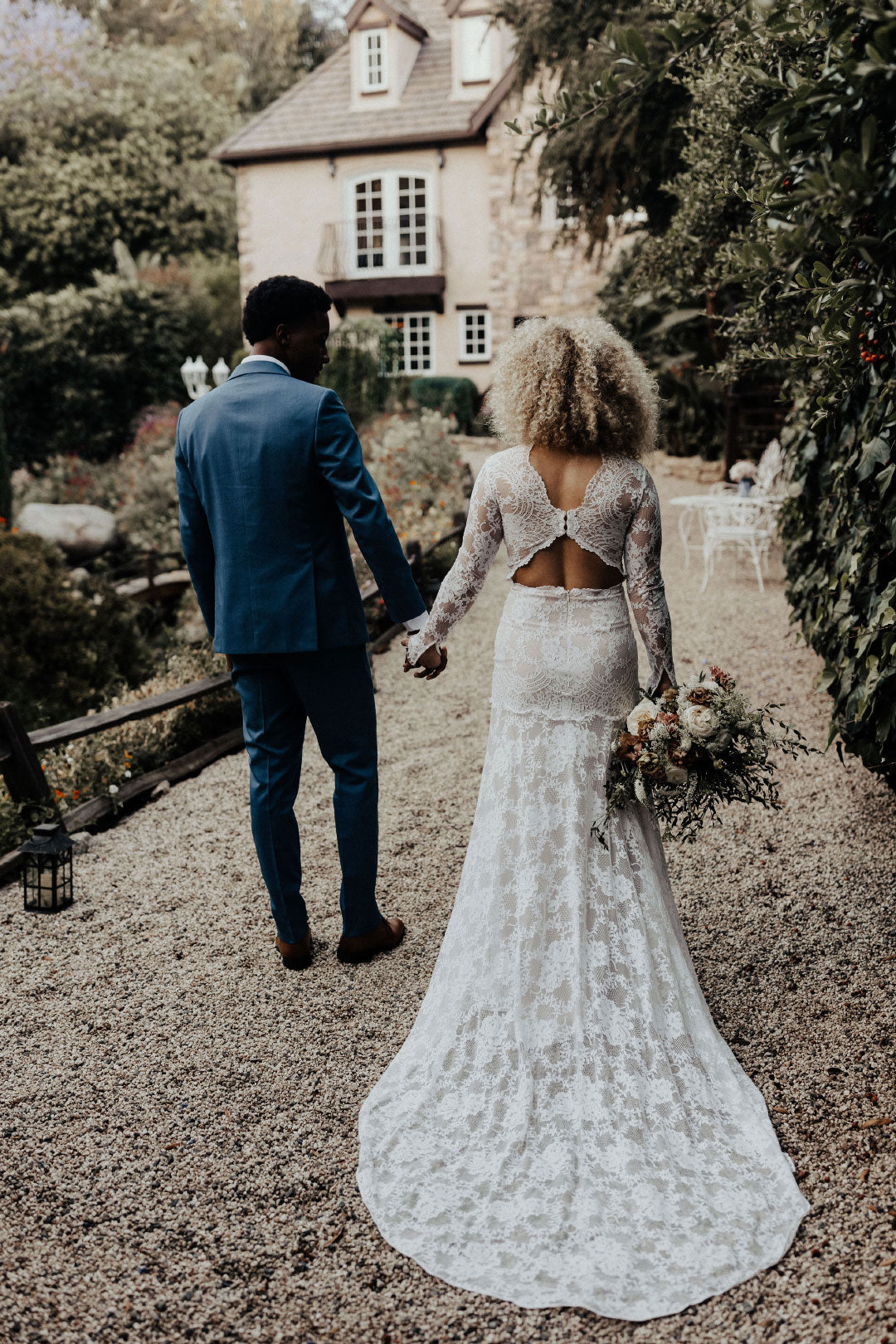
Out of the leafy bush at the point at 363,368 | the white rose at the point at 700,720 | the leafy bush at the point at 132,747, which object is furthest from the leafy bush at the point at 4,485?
the white rose at the point at 700,720

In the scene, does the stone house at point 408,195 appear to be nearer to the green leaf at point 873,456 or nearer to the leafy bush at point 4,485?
the leafy bush at point 4,485

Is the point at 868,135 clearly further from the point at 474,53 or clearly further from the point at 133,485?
the point at 474,53

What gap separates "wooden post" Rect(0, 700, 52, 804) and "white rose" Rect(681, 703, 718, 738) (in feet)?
10.3

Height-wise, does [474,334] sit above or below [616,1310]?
above

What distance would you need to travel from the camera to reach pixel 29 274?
20.3m

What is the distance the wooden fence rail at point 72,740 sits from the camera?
4598mm

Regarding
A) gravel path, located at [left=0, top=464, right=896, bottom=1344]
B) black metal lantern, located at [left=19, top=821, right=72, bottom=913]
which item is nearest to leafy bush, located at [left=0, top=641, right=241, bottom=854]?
gravel path, located at [left=0, top=464, right=896, bottom=1344]

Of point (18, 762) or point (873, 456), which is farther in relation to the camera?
point (18, 762)

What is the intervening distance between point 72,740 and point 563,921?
10.2 feet

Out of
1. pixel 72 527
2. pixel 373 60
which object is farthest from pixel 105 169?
pixel 72 527

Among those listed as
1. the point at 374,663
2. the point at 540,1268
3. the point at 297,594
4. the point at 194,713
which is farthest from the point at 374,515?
the point at 374,663

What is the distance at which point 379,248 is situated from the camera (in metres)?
20.3

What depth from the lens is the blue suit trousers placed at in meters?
3.30

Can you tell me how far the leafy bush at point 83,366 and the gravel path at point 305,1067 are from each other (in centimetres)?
1396
